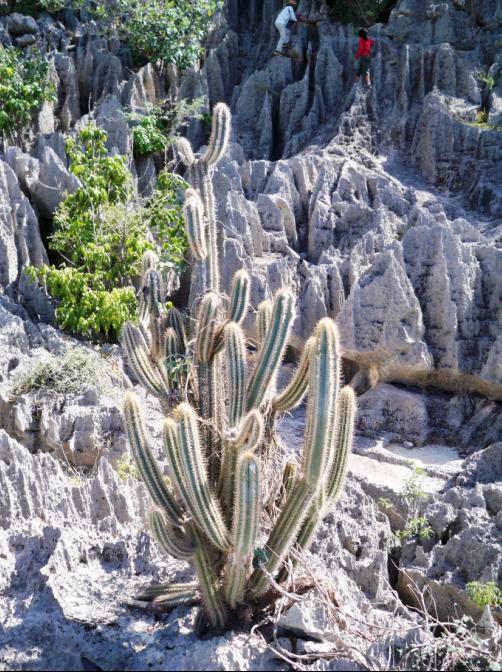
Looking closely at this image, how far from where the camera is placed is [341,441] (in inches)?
203

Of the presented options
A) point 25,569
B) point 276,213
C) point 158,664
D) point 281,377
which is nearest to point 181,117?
point 276,213

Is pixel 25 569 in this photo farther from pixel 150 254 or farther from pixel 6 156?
pixel 6 156

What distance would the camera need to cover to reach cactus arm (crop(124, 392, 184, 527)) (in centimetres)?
495

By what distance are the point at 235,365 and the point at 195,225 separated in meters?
1.32

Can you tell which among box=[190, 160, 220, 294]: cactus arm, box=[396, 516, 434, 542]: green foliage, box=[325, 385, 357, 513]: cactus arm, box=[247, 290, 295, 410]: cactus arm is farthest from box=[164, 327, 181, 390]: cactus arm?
box=[396, 516, 434, 542]: green foliage

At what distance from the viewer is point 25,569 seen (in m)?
5.71

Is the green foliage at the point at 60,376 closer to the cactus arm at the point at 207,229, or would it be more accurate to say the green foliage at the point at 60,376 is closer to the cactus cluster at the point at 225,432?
the cactus cluster at the point at 225,432

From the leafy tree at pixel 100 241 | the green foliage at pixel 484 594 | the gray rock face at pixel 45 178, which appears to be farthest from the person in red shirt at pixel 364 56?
the green foliage at pixel 484 594

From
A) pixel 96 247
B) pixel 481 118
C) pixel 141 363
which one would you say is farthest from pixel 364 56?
pixel 141 363

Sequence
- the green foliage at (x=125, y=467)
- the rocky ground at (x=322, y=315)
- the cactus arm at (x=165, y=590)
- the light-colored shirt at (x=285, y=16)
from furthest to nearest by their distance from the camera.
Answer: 1. the light-colored shirt at (x=285, y=16)
2. the green foliage at (x=125, y=467)
3. the cactus arm at (x=165, y=590)
4. the rocky ground at (x=322, y=315)

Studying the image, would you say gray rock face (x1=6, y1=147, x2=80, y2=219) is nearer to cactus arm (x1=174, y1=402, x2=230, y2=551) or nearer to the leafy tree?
→ the leafy tree

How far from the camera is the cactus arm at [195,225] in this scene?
5.81 m

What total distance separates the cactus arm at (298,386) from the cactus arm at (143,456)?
1.18 metres

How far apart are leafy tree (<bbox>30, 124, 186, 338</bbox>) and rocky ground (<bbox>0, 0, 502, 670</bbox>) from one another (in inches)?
21.1
